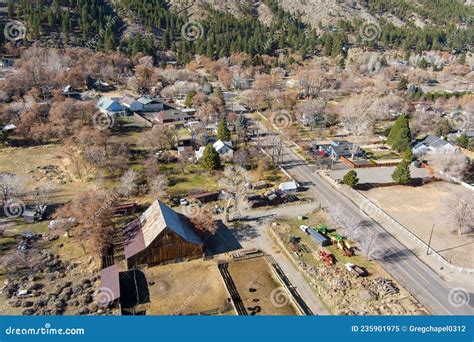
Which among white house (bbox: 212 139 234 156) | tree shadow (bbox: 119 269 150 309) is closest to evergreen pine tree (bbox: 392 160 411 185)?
white house (bbox: 212 139 234 156)

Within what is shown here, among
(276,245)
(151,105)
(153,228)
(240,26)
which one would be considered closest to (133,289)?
(153,228)

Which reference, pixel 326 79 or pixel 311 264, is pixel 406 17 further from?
pixel 311 264

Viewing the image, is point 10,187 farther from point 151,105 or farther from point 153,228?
point 151,105

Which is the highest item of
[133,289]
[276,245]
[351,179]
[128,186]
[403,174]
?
[403,174]

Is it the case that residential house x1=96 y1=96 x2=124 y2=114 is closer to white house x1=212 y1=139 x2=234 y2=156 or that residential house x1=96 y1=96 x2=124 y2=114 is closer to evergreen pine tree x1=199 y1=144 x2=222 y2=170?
white house x1=212 y1=139 x2=234 y2=156

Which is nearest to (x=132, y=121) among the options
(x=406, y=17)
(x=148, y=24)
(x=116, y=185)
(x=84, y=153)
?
(x=84, y=153)

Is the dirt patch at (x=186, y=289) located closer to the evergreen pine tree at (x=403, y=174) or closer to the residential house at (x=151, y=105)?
the evergreen pine tree at (x=403, y=174)

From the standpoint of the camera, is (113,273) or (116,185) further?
(116,185)

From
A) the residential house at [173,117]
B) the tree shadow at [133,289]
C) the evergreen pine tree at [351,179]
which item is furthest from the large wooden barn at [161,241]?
the residential house at [173,117]
